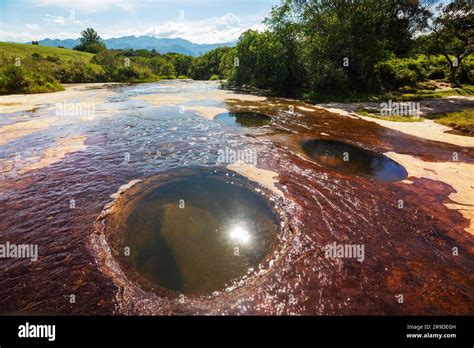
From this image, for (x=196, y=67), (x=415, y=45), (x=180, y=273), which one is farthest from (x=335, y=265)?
(x=196, y=67)

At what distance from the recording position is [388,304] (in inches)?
194

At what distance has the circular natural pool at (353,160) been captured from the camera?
10836mm

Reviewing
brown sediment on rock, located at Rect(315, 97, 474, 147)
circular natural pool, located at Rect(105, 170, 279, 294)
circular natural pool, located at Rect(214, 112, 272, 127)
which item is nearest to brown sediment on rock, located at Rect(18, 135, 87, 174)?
circular natural pool, located at Rect(105, 170, 279, 294)

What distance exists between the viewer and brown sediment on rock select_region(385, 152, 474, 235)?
8164 mm

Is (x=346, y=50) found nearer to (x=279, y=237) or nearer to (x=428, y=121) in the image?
(x=428, y=121)

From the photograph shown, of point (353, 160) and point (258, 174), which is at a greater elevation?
point (353, 160)

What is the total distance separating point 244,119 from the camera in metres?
19.8

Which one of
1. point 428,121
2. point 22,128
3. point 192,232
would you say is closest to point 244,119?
point 428,121

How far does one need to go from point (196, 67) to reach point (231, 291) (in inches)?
3438

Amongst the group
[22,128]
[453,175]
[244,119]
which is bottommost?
[453,175]

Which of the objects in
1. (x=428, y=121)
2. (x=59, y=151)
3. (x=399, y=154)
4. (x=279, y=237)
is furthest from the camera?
(x=428, y=121)

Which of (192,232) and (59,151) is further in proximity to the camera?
(59,151)

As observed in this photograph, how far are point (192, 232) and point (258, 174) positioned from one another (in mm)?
4269
